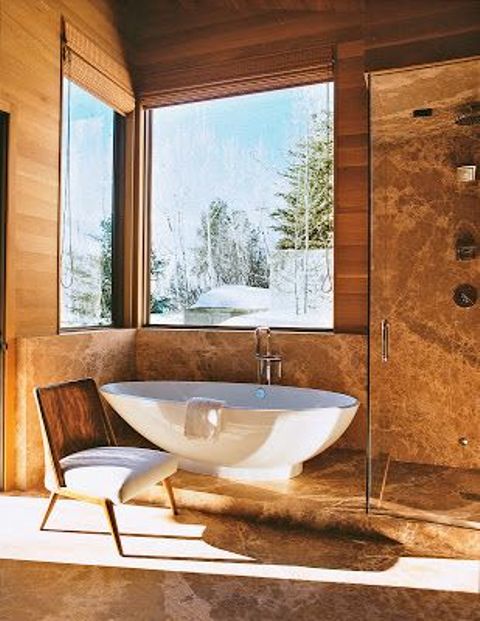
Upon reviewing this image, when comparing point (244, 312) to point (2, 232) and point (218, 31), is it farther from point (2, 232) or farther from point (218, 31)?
point (218, 31)

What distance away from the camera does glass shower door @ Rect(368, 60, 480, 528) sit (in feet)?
10.9

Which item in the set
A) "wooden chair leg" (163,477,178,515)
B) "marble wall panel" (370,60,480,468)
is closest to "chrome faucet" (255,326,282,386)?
"marble wall panel" (370,60,480,468)

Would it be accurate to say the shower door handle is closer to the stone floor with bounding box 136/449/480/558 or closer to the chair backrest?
the stone floor with bounding box 136/449/480/558

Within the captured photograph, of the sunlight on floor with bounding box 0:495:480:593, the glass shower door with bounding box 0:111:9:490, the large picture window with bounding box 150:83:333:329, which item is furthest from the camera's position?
the large picture window with bounding box 150:83:333:329

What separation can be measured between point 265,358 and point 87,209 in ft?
5.39

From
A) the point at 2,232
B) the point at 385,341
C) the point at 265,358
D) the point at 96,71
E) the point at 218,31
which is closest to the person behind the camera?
the point at 2,232

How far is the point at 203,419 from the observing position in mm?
2863

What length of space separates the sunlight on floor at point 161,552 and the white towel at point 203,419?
16.2 inches

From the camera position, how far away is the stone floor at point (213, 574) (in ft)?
6.43

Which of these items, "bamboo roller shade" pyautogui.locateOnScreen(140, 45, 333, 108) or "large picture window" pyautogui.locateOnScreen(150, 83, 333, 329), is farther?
"large picture window" pyautogui.locateOnScreen(150, 83, 333, 329)

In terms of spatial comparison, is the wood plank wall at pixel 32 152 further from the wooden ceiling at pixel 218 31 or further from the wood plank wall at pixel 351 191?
the wood plank wall at pixel 351 191

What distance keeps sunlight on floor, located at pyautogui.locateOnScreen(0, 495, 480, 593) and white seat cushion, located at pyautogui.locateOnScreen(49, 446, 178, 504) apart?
26 centimetres

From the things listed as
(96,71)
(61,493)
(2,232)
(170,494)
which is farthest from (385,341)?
(96,71)

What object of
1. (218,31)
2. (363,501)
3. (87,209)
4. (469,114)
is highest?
(218,31)
